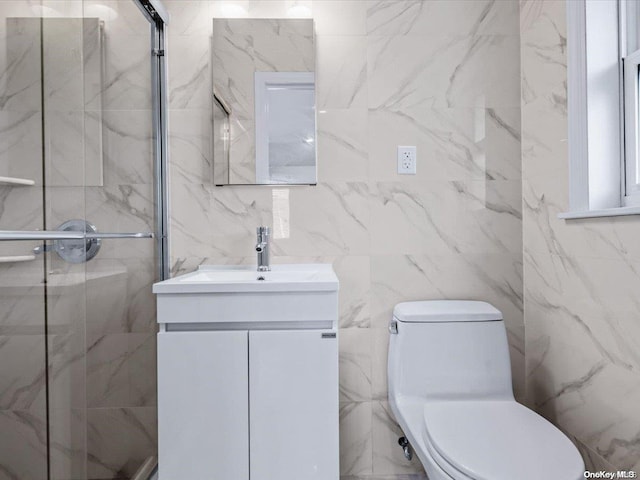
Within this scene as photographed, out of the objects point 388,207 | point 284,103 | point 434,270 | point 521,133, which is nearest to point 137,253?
point 284,103

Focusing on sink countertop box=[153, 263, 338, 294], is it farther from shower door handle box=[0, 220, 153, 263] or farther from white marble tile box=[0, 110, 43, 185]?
white marble tile box=[0, 110, 43, 185]

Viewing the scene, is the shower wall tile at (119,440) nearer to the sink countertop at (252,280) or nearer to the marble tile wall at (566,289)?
the sink countertop at (252,280)

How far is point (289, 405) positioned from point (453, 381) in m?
0.59

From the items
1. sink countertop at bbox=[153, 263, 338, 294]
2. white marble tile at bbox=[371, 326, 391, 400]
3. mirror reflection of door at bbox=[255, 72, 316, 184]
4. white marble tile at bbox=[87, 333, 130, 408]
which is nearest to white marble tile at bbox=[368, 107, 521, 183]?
mirror reflection of door at bbox=[255, 72, 316, 184]

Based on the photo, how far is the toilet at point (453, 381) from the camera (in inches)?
42.8

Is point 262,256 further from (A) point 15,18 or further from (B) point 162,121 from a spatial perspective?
(A) point 15,18

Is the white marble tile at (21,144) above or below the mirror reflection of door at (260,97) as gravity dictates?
below

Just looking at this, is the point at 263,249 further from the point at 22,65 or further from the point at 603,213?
the point at 603,213

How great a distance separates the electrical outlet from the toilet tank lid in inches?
20.6

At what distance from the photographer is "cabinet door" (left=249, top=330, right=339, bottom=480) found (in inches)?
46.6

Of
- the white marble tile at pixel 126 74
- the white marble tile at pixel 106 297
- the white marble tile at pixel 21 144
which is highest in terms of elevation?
the white marble tile at pixel 126 74

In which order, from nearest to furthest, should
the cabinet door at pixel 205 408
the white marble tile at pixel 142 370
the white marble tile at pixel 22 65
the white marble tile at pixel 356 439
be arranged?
the white marble tile at pixel 22 65
the cabinet door at pixel 205 408
the white marble tile at pixel 142 370
the white marble tile at pixel 356 439

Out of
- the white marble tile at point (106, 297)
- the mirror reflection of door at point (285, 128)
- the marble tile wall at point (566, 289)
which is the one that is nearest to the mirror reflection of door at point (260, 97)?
the mirror reflection of door at point (285, 128)

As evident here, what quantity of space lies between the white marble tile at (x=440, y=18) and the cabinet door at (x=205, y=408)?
4.38 feet
